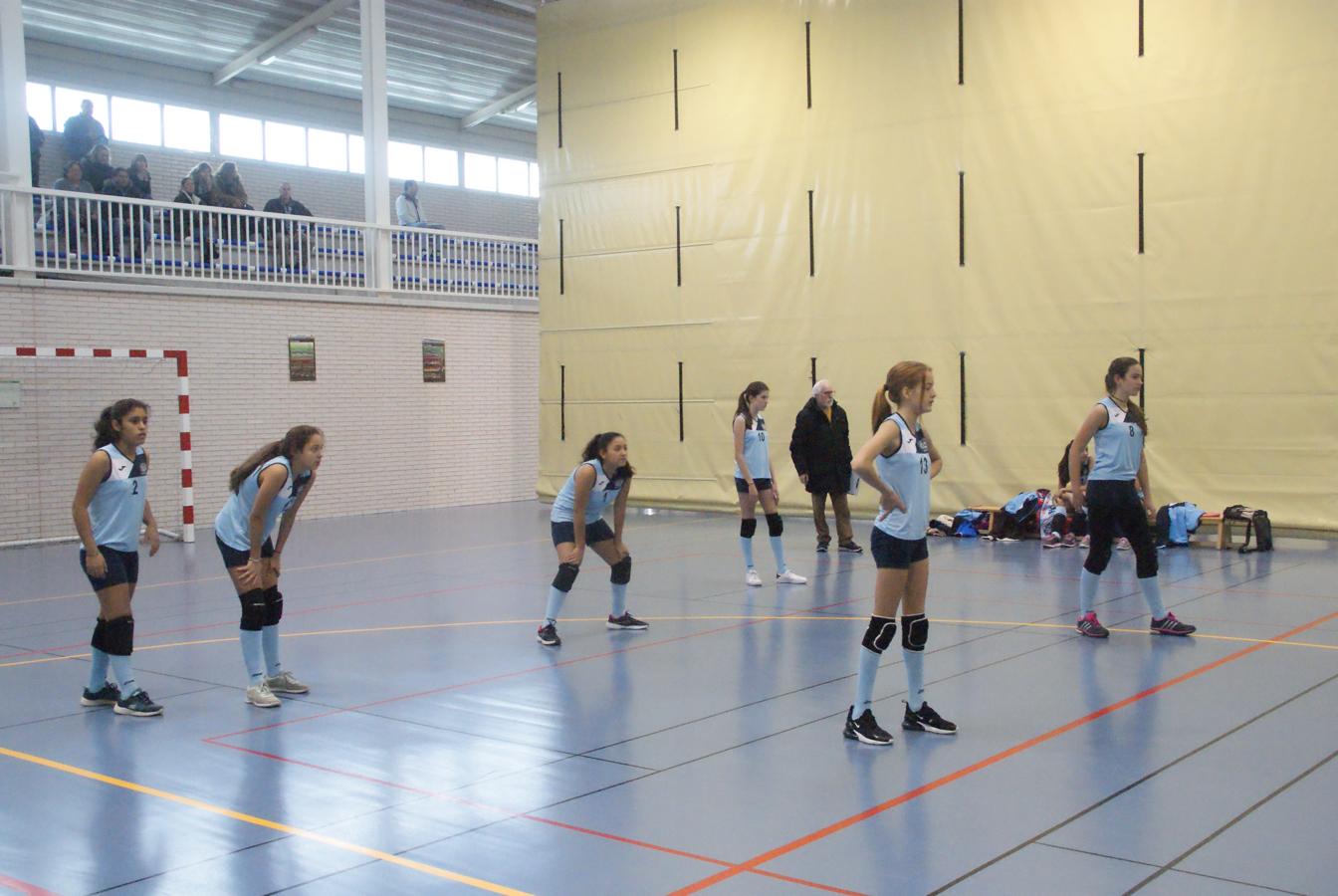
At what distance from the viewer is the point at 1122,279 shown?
15.3 metres

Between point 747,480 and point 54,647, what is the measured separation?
6073 mm

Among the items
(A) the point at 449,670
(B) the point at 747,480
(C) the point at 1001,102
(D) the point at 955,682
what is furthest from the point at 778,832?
(C) the point at 1001,102

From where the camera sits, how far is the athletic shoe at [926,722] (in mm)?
6617

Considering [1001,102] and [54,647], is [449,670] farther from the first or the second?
[1001,102]

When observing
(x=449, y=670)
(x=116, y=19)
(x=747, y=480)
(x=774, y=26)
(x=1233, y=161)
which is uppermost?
(x=116, y=19)

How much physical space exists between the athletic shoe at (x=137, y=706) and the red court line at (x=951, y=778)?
415 centimetres

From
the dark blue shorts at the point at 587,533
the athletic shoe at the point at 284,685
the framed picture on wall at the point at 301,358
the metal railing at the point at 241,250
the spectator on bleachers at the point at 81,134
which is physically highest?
the spectator on bleachers at the point at 81,134

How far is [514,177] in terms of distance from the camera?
1324 inches

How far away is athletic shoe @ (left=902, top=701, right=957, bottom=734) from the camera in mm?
6617

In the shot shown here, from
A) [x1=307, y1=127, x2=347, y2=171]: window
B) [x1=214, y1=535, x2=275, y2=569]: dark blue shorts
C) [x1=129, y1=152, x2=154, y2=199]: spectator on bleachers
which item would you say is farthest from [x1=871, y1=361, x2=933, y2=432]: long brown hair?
[x1=307, y1=127, x2=347, y2=171]: window

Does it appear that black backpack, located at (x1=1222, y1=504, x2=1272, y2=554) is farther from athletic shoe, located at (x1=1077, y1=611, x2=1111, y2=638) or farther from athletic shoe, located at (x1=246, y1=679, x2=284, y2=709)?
athletic shoe, located at (x1=246, y1=679, x2=284, y2=709)

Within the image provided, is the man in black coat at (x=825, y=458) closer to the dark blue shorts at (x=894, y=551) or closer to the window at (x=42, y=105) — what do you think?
the dark blue shorts at (x=894, y=551)

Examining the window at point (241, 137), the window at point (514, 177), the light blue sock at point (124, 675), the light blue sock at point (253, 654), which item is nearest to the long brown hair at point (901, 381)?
the light blue sock at point (253, 654)

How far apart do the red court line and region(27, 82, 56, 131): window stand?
969 inches
